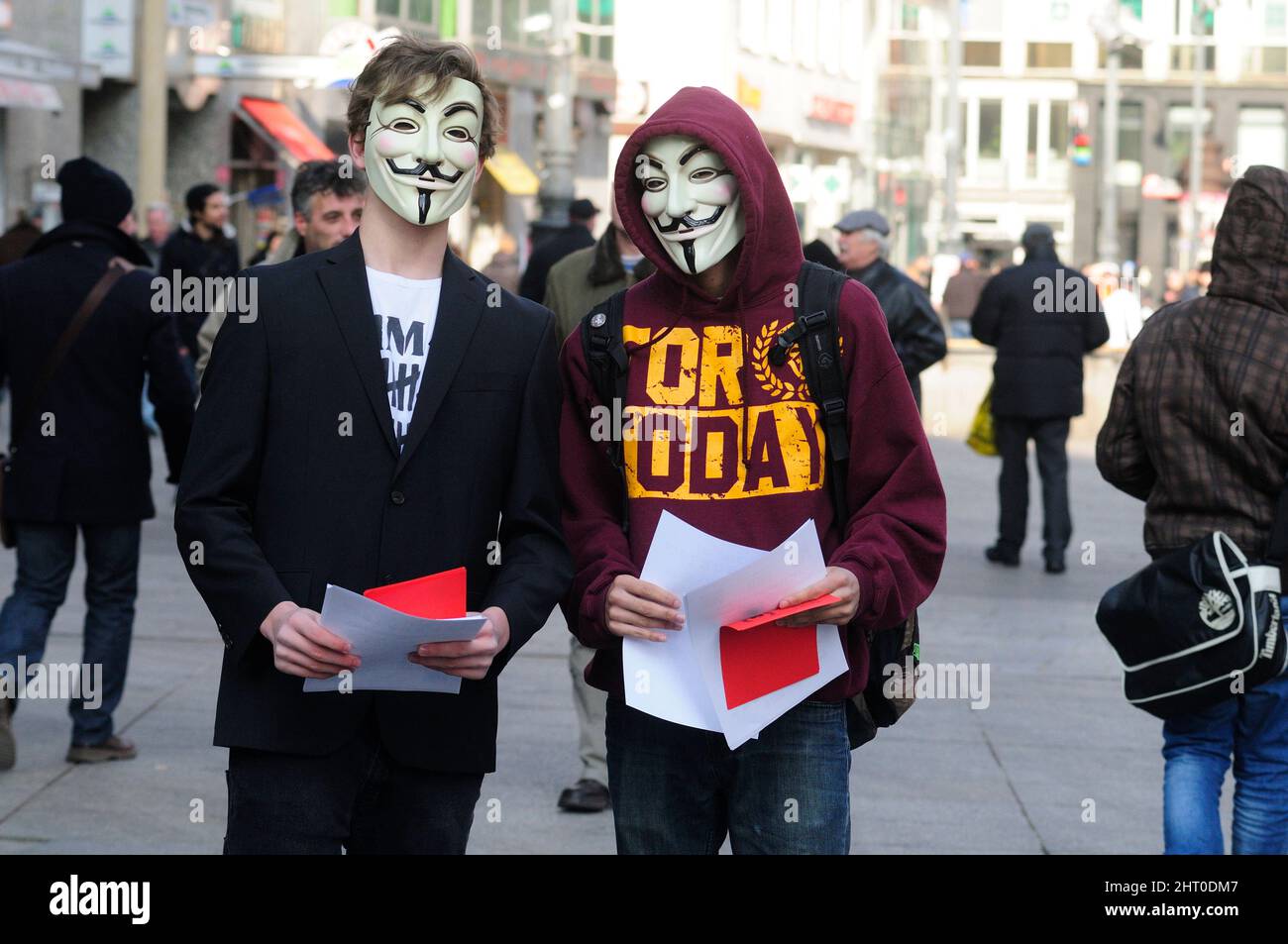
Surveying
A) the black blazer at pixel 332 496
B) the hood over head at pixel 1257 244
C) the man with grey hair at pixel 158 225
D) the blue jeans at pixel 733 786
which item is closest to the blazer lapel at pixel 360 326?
the black blazer at pixel 332 496

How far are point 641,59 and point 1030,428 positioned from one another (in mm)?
29940

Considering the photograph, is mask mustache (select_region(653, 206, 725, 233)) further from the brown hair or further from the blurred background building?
the blurred background building

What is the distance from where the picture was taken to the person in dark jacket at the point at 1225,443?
4.53m

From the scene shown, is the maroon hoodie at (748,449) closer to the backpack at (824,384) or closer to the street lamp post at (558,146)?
the backpack at (824,384)

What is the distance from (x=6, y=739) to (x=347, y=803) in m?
3.66

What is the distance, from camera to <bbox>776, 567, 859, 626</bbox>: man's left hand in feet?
10.7

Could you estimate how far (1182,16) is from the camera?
60969 mm

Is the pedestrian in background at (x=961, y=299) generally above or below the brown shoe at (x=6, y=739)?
above

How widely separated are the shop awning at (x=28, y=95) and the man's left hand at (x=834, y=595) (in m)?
19.6

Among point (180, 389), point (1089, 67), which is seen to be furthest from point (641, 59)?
point (180, 389)

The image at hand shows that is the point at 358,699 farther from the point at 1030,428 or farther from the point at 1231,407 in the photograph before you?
the point at 1030,428

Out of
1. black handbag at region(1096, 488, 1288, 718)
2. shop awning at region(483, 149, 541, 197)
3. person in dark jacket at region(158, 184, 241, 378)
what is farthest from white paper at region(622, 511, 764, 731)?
shop awning at region(483, 149, 541, 197)

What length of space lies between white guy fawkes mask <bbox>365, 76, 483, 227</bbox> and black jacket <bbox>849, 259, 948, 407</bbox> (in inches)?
233
